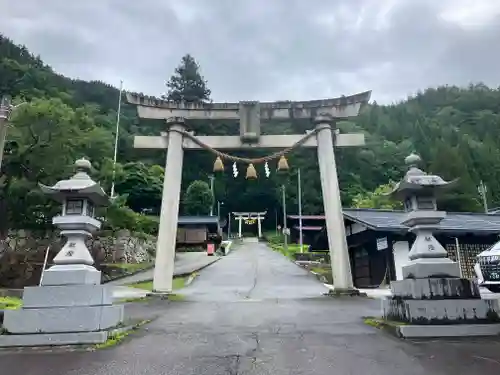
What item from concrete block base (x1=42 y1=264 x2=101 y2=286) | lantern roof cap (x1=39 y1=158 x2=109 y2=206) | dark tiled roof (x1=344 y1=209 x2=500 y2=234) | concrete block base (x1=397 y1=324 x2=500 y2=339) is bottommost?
concrete block base (x1=397 y1=324 x2=500 y2=339)

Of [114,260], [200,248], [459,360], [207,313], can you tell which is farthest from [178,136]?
[200,248]

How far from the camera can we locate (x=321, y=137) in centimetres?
1193

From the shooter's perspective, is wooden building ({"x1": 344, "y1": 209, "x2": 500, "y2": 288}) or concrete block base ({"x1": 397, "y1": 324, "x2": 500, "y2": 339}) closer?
concrete block base ({"x1": 397, "y1": 324, "x2": 500, "y2": 339})

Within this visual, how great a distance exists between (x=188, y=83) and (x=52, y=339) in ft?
182

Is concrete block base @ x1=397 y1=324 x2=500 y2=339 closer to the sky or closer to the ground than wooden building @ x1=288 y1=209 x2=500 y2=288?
closer to the ground

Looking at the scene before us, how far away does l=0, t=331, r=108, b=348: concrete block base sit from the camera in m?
4.75

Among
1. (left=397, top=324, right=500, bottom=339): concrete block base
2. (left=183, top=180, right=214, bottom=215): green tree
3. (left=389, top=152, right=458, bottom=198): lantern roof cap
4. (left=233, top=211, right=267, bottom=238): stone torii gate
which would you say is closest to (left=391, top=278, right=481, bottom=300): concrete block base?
(left=397, top=324, right=500, bottom=339): concrete block base

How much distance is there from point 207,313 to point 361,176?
48968 mm

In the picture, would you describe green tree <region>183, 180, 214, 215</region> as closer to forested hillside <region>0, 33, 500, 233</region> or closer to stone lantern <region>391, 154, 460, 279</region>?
forested hillside <region>0, 33, 500, 233</region>

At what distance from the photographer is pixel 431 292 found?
5258 mm

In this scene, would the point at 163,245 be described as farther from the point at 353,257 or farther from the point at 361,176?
the point at 361,176

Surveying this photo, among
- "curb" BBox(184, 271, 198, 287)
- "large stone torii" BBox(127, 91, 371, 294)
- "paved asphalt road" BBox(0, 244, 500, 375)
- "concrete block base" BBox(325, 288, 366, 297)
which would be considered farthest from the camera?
"curb" BBox(184, 271, 198, 287)

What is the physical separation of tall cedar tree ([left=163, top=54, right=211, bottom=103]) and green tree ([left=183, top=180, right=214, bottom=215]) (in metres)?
14.8

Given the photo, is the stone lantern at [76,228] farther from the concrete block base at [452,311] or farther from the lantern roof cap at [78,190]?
the concrete block base at [452,311]
